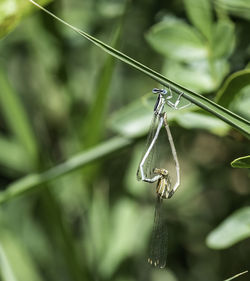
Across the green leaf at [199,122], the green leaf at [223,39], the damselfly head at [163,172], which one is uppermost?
the green leaf at [223,39]

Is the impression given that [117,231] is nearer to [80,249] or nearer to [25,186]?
[80,249]

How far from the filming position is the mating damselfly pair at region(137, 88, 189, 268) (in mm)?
1181

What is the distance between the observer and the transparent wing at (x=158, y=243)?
1.22 metres

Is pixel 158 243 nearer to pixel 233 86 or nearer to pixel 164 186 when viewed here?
pixel 164 186

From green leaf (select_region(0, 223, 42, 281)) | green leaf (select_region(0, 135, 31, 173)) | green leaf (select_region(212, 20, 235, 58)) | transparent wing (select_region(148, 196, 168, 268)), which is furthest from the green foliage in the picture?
green leaf (select_region(0, 135, 31, 173))

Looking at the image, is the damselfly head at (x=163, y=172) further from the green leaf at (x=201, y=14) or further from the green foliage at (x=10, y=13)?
the green foliage at (x=10, y=13)

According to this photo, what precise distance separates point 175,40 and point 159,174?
Result: 0.95 ft

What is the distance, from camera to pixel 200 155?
1965 mm

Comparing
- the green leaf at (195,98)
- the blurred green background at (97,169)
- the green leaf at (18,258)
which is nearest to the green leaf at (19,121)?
the blurred green background at (97,169)

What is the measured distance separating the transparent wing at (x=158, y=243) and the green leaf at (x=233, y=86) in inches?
11.5

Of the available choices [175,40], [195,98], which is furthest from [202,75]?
[195,98]

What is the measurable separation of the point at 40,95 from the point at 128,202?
2.12 ft

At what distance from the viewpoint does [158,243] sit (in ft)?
4.15

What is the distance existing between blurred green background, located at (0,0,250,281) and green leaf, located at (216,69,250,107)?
293 mm
